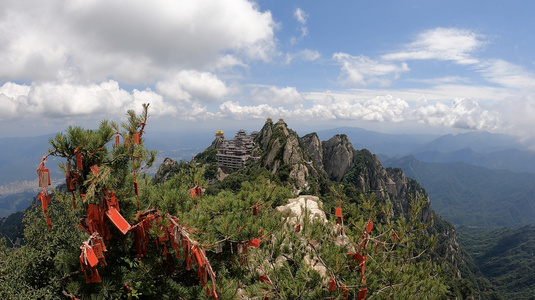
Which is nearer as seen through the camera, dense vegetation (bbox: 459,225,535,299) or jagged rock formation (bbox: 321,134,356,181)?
jagged rock formation (bbox: 321,134,356,181)

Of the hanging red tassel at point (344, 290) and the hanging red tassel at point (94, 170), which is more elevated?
the hanging red tassel at point (94, 170)

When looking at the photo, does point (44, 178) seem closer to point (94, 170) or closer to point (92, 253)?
point (94, 170)

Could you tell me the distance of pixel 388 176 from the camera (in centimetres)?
10812

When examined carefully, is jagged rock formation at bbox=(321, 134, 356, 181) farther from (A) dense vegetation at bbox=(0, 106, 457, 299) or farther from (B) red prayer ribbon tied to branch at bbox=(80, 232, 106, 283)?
(B) red prayer ribbon tied to branch at bbox=(80, 232, 106, 283)

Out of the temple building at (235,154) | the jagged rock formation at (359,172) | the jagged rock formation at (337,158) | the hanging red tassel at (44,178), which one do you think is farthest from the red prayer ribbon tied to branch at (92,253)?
the jagged rock formation at (337,158)

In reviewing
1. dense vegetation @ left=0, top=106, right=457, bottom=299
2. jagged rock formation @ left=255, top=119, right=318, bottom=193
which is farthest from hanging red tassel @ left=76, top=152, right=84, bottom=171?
jagged rock formation @ left=255, top=119, right=318, bottom=193

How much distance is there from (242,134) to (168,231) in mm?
94983

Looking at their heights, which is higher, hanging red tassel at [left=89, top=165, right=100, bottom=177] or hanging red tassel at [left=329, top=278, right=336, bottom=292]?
hanging red tassel at [left=89, top=165, right=100, bottom=177]

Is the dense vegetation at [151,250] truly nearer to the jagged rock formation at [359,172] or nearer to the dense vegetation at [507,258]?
the jagged rock formation at [359,172]

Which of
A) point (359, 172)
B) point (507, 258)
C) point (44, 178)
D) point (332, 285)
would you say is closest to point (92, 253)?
point (44, 178)

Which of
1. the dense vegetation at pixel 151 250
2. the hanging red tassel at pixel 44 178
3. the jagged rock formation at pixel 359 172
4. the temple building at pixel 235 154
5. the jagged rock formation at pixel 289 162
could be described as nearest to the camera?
the hanging red tassel at pixel 44 178

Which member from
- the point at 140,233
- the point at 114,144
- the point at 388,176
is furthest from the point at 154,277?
the point at 388,176

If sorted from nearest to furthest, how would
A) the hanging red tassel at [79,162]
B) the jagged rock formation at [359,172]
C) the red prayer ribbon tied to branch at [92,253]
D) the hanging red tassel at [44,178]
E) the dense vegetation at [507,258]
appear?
the red prayer ribbon tied to branch at [92,253] → the hanging red tassel at [44,178] → the hanging red tassel at [79,162] → the jagged rock formation at [359,172] → the dense vegetation at [507,258]

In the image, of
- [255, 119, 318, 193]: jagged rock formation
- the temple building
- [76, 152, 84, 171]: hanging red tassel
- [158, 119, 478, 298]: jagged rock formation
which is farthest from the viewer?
[158, 119, 478, 298]: jagged rock formation
